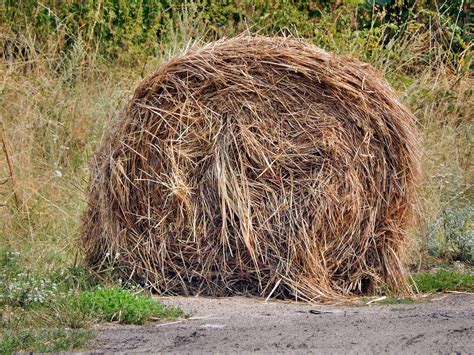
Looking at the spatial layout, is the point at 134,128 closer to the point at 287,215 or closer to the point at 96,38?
the point at 287,215

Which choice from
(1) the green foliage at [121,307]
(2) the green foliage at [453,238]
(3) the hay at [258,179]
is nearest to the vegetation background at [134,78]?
(2) the green foliage at [453,238]

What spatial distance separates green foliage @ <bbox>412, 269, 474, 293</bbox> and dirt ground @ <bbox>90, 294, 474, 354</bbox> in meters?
0.65

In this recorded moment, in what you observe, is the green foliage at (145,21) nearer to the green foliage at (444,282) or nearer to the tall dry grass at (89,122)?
the tall dry grass at (89,122)

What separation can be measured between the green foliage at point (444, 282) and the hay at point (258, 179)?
302 mm

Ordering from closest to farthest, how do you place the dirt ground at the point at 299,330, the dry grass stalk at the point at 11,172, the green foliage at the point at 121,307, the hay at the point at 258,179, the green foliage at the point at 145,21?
the dirt ground at the point at 299,330, the green foliage at the point at 121,307, the hay at the point at 258,179, the dry grass stalk at the point at 11,172, the green foliage at the point at 145,21

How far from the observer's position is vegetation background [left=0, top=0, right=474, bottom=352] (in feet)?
31.5

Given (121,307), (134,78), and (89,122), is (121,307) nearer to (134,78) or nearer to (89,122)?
(89,122)

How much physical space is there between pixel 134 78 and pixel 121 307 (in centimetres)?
568

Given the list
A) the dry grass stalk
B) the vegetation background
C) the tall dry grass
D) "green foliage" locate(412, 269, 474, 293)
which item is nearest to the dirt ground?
"green foliage" locate(412, 269, 474, 293)

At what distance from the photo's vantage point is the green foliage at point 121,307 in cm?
649

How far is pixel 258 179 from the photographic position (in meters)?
7.73

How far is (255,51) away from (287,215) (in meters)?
1.26

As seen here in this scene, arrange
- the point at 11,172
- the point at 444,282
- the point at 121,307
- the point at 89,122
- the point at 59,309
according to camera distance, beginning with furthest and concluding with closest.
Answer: the point at 89,122, the point at 11,172, the point at 444,282, the point at 121,307, the point at 59,309

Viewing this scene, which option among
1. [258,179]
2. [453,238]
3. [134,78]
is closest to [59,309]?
[258,179]
